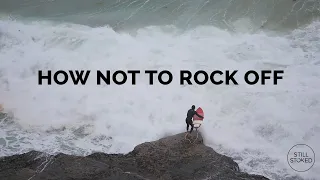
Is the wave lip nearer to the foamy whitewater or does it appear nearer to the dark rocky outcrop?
the foamy whitewater

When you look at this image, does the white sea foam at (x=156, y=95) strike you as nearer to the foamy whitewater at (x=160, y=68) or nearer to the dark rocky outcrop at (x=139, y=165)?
the foamy whitewater at (x=160, y=68)

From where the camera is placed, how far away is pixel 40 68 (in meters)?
13.3

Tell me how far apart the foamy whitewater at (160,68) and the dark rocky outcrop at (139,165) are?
1151mm

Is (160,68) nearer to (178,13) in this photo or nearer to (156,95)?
(156,95)

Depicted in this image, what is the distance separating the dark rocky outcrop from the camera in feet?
25.1

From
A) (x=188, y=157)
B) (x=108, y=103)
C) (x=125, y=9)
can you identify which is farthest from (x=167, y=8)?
(x=188, y=157)

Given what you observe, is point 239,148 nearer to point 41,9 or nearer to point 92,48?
point 92,48

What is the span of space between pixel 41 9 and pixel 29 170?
970 centimetres

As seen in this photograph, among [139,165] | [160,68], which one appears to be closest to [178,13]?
[160,68]

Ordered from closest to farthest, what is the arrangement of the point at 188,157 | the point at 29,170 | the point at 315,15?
the point at 29,170 < the point at 188,157 < the point at 315,15

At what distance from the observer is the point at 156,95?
39.8 feet

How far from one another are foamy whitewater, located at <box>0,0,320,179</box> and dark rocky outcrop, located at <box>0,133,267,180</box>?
115 cm

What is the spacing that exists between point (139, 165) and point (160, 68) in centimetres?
529

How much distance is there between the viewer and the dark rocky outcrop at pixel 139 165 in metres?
7.66
